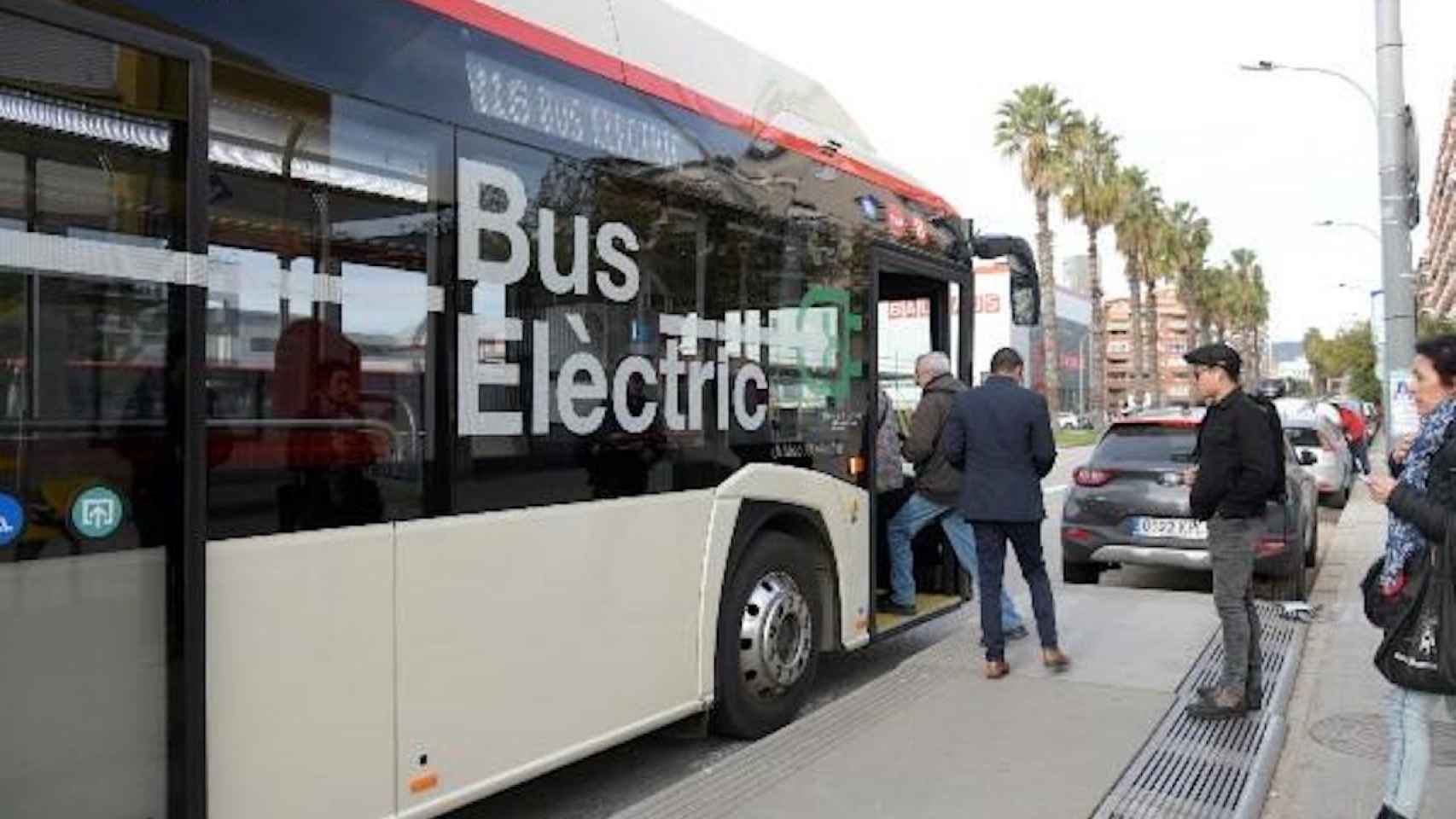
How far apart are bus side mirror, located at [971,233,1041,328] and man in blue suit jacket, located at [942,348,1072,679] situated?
1830mm

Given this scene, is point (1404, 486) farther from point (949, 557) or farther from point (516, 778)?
point (949, 557)

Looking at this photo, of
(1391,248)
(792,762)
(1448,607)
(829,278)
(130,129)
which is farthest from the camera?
(1391,248)

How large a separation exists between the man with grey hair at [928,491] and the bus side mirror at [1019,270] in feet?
3.69

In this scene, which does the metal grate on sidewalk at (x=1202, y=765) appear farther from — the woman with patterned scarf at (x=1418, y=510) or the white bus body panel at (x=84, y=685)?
the white bus body panel at (x=84, y=685)

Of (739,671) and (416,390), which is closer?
(416,390)

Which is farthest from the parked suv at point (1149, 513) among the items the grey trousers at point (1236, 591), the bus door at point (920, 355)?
the grey trousers at point (1236, 591)

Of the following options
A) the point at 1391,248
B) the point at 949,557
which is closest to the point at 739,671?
the point at 949,557

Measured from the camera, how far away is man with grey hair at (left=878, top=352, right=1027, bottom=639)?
7.33m

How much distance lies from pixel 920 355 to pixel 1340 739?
10.8ft

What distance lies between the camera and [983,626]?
6664 millimetres

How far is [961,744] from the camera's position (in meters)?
5.42

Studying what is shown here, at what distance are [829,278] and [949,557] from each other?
8.38 ft

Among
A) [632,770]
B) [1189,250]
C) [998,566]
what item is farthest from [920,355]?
[1189,250]

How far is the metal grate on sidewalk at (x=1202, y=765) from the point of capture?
15.3 feet
